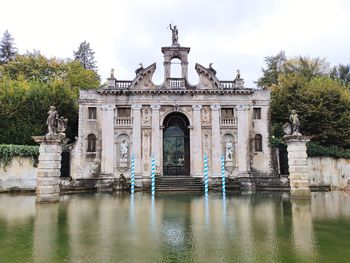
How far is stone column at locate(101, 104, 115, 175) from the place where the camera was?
29.2 m

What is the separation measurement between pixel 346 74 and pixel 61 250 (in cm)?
5248

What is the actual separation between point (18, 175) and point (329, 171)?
27.0 m

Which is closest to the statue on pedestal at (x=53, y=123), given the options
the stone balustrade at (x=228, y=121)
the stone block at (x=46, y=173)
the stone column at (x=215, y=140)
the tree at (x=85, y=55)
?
the stone block at (x=46, y=173)

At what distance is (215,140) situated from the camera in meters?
29.7

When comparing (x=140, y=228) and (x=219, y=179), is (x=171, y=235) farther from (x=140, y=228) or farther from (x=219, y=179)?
(x=219, y=179)

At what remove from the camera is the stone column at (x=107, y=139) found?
29.2 m

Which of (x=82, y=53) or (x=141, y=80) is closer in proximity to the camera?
(x=141, y=80)

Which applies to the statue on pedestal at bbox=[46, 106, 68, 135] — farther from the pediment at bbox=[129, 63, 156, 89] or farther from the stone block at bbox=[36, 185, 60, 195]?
the pediment at bbox=[129, 63, 156, 89]

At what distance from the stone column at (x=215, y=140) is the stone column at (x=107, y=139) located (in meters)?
8.76

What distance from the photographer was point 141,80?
30.1 m

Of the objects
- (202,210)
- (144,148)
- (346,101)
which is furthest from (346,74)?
(202,210)

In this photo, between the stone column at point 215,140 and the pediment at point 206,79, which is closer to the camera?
the stone column at point 215,140

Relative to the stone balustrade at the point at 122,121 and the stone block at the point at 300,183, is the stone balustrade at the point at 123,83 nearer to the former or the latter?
the stone balustrade at the point at 122,121

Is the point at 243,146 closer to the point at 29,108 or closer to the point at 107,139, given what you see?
the point at 107,139
